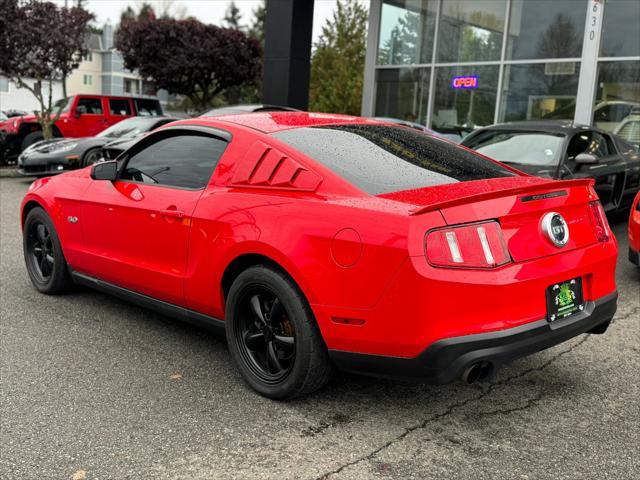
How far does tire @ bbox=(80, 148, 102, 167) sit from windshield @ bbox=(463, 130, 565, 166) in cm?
719

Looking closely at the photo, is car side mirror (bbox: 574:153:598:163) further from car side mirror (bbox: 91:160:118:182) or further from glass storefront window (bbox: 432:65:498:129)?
glass storefront window (bbox: 432:65:498:129)

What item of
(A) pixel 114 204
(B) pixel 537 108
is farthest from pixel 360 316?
(B) pixel 537 108

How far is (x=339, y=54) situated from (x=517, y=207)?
28453mm

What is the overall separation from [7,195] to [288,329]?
9.39 meters

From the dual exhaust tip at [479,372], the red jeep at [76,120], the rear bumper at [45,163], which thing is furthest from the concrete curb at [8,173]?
the dual exhaust tip at [479,372]

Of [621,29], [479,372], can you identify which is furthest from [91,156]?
[621,29]

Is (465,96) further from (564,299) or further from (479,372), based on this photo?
(479,372)

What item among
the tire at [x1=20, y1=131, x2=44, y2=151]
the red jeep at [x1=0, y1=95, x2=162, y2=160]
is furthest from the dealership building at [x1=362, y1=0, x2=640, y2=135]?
the tire at [x1=20, y1=131, x2=44, y2=151]

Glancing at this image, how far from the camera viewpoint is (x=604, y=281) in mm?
3393

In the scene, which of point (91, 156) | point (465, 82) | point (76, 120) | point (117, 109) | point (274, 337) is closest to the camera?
point (274, 337)

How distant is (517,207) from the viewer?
9.80 feet

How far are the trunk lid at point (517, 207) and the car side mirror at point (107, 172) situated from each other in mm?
2220

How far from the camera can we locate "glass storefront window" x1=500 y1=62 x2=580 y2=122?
14188 millimetres

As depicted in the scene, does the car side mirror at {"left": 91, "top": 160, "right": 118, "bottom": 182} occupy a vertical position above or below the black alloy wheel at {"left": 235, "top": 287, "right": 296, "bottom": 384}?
above
